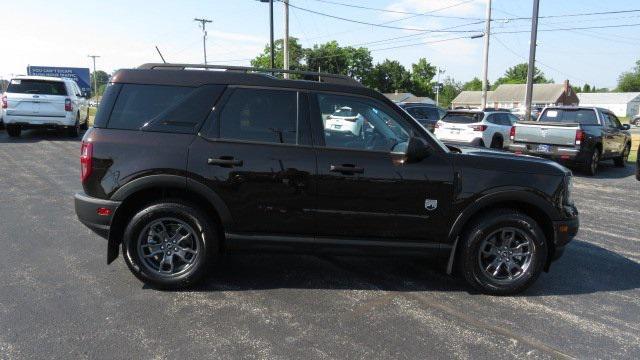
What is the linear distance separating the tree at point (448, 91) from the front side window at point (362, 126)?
415ft

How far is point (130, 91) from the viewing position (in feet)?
14.1

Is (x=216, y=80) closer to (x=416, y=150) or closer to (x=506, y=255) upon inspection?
(x=416, y=150)

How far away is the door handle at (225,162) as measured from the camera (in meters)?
4.18

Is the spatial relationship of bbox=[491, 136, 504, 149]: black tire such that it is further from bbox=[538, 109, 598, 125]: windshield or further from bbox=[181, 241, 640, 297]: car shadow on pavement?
bbox=[181, 241, 640, 297]: car shadow on pavement

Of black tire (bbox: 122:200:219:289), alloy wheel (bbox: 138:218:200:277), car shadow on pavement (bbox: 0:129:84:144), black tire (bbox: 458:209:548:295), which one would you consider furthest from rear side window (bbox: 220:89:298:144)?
car shadow on pavement (bbox: 0:129:84:144)

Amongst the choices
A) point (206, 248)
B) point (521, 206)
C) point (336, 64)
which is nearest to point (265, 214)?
point (206, 248)

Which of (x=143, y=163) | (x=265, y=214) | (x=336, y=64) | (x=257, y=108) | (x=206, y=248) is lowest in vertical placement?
(x=206, y=248)

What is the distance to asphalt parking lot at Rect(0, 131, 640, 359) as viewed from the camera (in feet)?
11.2

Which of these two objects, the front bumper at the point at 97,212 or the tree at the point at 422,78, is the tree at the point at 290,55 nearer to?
the tree at the point at 422,78

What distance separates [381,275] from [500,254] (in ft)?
3.70

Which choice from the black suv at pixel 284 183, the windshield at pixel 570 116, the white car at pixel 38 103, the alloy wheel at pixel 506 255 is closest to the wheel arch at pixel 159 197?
the black suv at pixel 284 183

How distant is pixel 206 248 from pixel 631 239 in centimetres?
553

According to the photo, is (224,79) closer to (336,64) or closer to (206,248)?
(206,248)

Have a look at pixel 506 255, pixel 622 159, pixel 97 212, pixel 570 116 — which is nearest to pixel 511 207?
pixel 506 255
